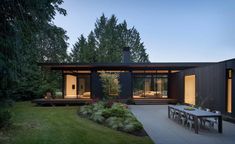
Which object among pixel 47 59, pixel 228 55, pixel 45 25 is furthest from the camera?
pixel 47 59

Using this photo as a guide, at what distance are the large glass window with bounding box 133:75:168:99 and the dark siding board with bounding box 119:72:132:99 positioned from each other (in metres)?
1.44

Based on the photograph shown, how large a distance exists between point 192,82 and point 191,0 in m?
5.21

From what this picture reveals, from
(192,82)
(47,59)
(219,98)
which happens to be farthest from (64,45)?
(219,98)

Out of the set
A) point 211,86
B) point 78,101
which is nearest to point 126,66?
point 78,101

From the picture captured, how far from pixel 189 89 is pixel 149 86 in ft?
15.5

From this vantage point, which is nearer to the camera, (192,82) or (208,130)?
(208,130)

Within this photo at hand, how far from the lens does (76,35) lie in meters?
45.9

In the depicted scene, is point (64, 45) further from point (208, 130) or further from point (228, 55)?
point (208, 130)

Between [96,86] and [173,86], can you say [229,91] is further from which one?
[96,86]

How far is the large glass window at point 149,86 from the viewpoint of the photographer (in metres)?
20.6

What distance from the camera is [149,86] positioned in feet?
68.1

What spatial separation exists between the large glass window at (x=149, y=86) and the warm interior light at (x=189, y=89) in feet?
12.0

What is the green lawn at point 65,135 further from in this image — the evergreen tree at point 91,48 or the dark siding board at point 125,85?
the evergreen tree at point 91,48

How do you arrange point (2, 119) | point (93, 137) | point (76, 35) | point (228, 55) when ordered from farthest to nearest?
point (76, 35)
point (228, 55)
point (2, 119)
point (93, 137)
